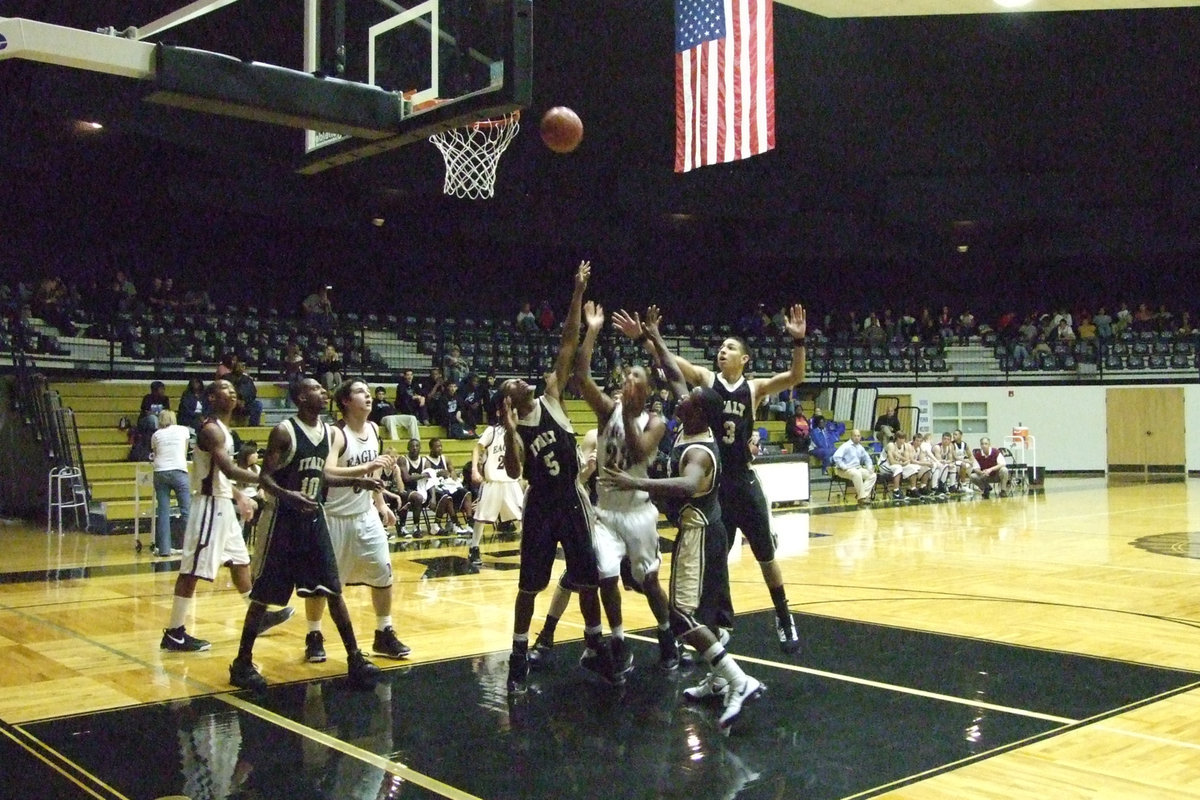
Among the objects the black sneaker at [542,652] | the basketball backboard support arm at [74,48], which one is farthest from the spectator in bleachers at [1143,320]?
the basketball backboard support arm at [74,48]

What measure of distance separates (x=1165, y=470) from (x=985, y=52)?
39.6 ft

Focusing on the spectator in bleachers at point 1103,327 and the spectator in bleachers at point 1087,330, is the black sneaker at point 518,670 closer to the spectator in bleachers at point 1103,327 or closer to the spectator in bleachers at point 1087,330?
the spectator in bleachers at point 1103,327

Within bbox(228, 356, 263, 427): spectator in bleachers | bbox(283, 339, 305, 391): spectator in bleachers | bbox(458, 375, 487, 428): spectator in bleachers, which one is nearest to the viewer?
bbox(228, 356, 263, 427): spectator in bleachers

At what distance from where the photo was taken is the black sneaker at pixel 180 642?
6371 mm

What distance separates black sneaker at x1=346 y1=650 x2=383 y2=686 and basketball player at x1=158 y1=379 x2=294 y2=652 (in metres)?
0.90

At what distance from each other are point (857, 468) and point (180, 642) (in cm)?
1341

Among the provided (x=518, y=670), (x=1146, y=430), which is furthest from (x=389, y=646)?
(x=1146, y=430)

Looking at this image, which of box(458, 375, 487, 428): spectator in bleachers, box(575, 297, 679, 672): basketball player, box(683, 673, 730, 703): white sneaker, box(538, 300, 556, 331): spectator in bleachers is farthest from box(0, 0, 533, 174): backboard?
box(538, 300, 556, 331): spectator in bleachers

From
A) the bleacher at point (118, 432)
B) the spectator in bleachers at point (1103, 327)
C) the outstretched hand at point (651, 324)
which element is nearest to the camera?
the outstretched hand at point (651, 324)

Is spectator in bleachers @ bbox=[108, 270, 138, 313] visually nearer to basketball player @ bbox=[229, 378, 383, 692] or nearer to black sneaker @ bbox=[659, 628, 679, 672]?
basketball player @ bbox=[229, 378, 383, 692]

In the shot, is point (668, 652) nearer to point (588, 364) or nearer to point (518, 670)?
point (518, 670)

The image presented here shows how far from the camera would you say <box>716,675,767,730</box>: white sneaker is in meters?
4.54

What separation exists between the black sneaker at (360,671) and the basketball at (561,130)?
3.33 m

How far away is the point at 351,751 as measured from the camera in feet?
14.1
